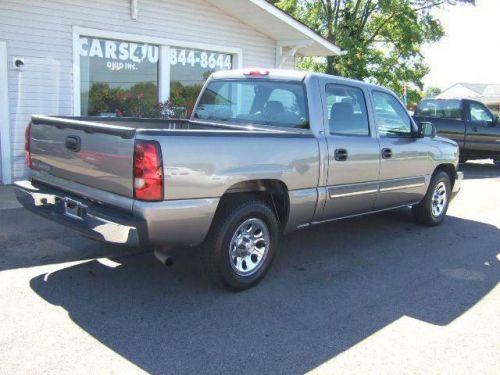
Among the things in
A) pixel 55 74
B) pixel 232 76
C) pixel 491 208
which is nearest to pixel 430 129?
pixel 232 76

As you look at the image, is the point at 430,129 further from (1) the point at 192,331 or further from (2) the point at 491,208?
(1) the point at 192,331

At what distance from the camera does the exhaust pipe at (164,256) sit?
12.8 ft

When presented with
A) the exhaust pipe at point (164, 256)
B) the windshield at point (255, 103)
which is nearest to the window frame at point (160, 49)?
the windshield at point (255, 103)

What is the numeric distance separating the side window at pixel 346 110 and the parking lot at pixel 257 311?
1377mm

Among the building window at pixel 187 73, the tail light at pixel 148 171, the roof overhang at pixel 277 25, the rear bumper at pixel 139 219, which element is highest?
the roof overhang at pixel 277 25

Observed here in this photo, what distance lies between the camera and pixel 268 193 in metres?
4.56

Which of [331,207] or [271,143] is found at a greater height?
[271,143]

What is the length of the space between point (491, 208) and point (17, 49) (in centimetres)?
840

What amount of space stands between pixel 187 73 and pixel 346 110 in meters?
6.56

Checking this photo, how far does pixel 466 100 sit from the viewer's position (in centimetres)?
1390

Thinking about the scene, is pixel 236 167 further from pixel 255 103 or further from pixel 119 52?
pixel 119 52

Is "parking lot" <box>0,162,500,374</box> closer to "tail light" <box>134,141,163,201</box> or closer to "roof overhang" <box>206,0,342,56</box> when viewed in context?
"tail light" <box>134,141,163,201</box>

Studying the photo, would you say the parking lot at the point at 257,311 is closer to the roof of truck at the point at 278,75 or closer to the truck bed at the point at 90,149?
the truck bed at the point at 90,149

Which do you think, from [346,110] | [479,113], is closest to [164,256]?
[346,110]
